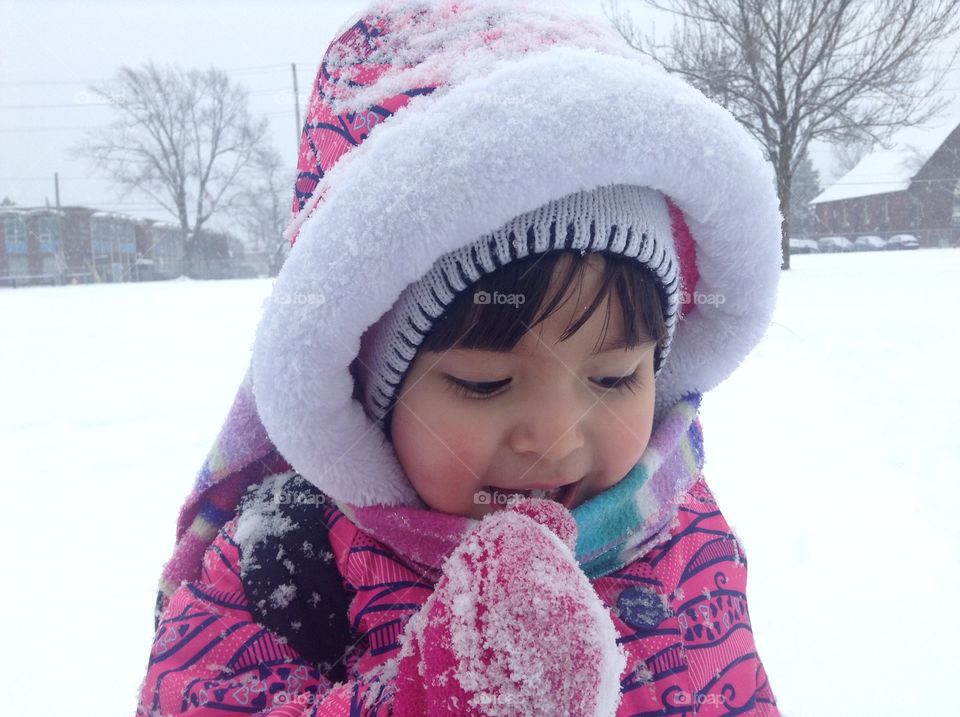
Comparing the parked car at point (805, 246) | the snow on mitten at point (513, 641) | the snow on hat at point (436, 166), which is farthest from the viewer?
the parked car at point (805, 246)

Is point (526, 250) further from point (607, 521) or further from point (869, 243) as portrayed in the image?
point (869, 243)

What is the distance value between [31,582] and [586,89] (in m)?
2.08

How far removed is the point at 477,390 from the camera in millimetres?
762

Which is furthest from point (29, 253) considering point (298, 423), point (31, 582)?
point (298, 423)

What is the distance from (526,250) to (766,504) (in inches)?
79.0

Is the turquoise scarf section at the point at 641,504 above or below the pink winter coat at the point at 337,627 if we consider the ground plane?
above

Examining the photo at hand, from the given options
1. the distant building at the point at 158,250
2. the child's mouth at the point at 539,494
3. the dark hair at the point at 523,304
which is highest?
the distant building at the point at 158,250

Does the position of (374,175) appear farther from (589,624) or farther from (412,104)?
(589,624)

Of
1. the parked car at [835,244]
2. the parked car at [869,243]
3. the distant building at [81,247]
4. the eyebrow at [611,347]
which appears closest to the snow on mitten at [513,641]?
the eyebrow at [611,347]

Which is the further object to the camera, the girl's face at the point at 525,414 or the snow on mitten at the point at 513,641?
the girl's face at the point at 525,414

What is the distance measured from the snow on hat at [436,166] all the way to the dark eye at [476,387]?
12 centimetres

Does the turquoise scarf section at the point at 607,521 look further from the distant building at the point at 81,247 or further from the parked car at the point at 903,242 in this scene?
the distant building at the point at 81,247

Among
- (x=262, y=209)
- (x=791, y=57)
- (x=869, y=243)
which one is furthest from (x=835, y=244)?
(x=262, y=209)

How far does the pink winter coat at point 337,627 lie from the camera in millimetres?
766
